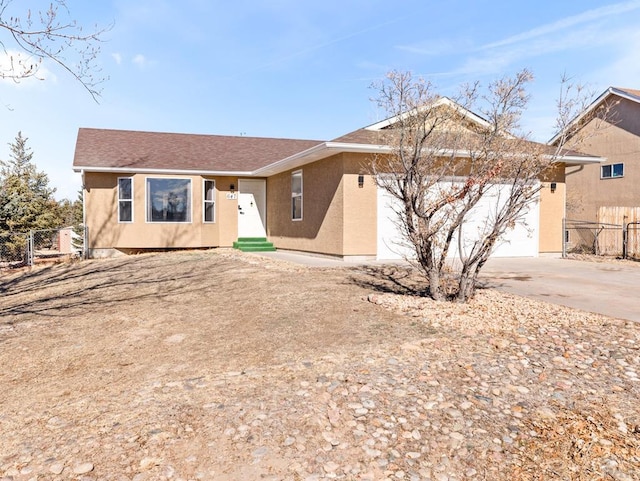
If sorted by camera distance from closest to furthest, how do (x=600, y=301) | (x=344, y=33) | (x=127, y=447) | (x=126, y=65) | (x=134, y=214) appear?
1. (x=127, y=447)
2. (x=600, y=301)
3. (x=126, y=65)
4. (x=344, y=33)
5. (x=134, y=214)

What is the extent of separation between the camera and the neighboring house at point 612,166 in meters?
16.4

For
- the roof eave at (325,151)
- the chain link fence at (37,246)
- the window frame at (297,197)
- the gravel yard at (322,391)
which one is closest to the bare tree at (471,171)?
the gravel yard at (322,391)

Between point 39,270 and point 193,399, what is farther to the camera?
point 39,270

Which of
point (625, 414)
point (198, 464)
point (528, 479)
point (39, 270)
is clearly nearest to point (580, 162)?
point (625, 414)

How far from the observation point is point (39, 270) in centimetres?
1249

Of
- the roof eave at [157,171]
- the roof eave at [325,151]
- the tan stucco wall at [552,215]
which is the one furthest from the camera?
the roof eave at [157,171]

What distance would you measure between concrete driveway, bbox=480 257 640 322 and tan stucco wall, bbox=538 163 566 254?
1353 mm

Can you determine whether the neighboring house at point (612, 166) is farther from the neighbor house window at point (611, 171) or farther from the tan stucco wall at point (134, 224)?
the tan stucco wall at point (134, 224)

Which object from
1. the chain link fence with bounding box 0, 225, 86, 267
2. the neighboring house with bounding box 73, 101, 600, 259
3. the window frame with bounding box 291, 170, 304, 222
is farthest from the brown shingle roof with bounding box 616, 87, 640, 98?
the chain link fence with bounding box 0, 225, 86, 267

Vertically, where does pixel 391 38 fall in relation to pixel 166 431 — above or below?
above

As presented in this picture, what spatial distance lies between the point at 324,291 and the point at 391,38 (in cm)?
884

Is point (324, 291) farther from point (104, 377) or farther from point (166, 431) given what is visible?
point (166, 431)

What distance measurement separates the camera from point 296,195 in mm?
13914

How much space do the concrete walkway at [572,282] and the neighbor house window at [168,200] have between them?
18.1 feet
